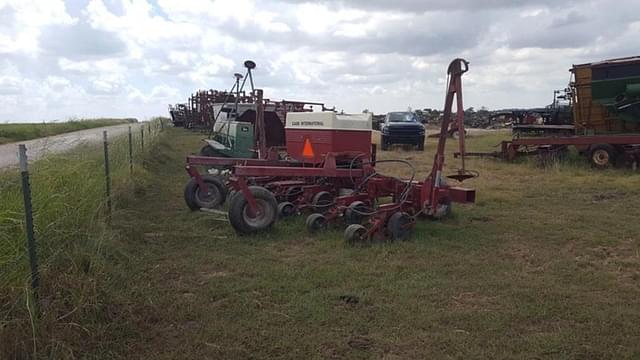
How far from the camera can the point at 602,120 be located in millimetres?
15883

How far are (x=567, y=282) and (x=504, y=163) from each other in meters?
11.0

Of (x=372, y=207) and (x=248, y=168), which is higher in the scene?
(x=248, y=168)

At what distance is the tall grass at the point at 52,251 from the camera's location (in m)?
3.74

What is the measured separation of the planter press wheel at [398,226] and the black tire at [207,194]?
353cm

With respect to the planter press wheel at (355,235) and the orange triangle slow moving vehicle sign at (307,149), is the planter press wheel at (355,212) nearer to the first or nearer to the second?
the planter press wheel at (355,235)

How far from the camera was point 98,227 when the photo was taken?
5863 mm

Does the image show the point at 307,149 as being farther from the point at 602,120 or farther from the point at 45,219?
the point at 602,120

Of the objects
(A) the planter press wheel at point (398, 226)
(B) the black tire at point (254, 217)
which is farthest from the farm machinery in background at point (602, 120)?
(B) the black tire at point (254, 217)

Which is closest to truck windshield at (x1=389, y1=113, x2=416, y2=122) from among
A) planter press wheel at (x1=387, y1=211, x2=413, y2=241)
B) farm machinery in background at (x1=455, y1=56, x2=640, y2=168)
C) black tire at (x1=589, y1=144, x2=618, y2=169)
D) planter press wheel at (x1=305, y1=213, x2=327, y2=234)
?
farm machinery in background at (x1=455, y1=56, x2=640, y2=168)

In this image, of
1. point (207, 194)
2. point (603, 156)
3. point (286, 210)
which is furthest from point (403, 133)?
point (286, 210)

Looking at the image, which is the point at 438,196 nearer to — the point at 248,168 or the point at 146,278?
the point at 248,168

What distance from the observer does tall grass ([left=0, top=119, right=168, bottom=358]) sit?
3744mm

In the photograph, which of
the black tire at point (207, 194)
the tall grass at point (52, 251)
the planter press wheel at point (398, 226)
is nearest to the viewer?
the tall grass at point (52, 251)

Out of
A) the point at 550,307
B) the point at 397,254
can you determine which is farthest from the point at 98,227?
the point at 550,307
